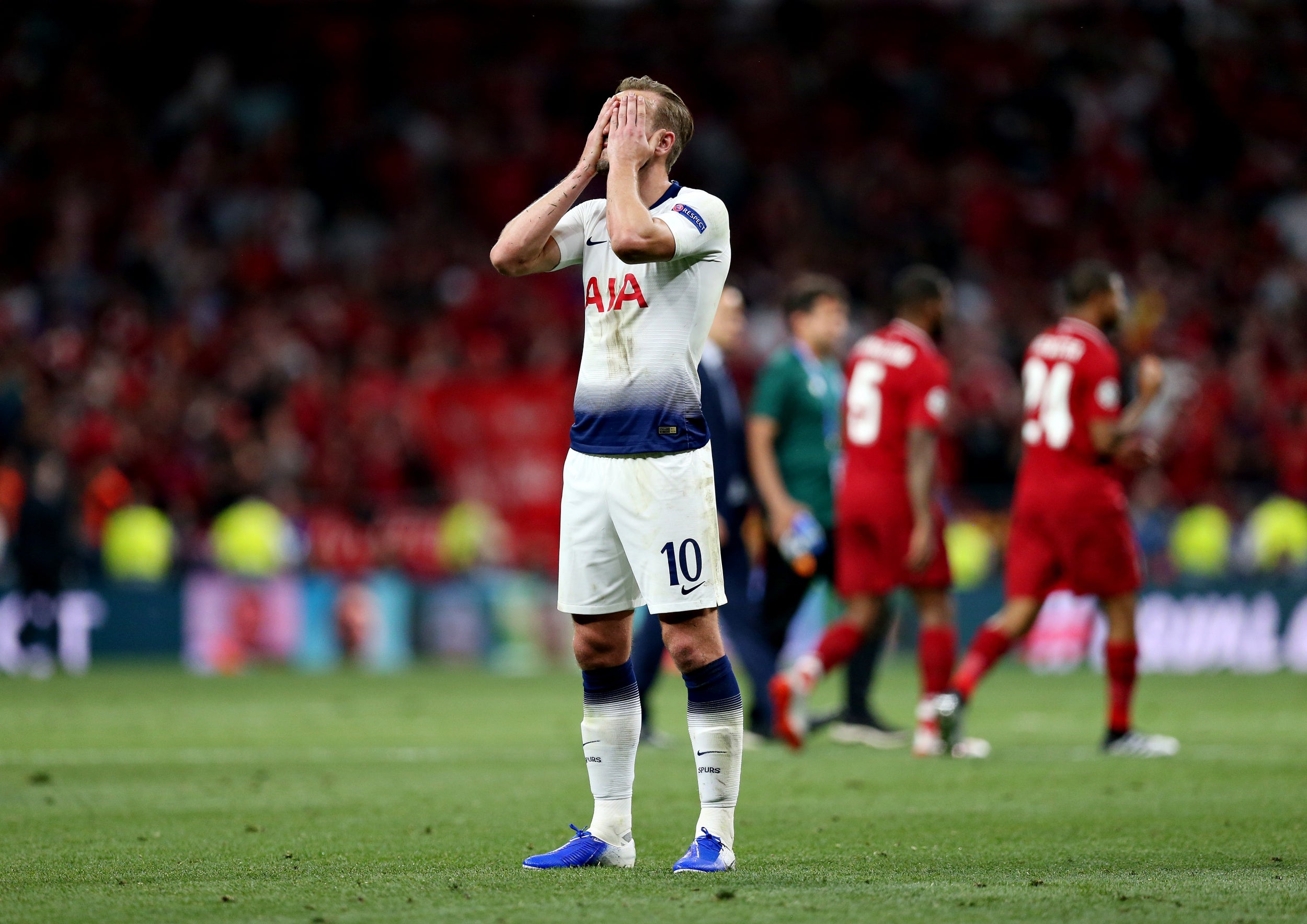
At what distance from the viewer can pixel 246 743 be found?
33.9 ft

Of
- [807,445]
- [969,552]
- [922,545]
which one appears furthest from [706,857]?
[969,552]

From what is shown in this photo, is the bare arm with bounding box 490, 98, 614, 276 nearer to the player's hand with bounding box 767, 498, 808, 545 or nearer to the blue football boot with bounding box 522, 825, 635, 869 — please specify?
the blue football boot with bounding box 522, 825, 635, 869

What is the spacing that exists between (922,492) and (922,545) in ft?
0.89

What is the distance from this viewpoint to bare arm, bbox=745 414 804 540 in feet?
32.8

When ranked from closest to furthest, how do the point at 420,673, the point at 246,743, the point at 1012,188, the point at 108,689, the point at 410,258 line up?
the point at 246,743 → the point at 108,689 → the point at 420,673 → the point at 410,258 → the point at 1012,188

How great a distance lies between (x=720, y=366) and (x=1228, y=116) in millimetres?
19359

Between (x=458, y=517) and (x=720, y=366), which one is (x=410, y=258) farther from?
(x=720, y=366)

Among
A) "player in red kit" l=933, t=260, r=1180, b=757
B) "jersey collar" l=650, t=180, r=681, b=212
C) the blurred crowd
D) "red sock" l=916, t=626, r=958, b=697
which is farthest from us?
the blurred crowd

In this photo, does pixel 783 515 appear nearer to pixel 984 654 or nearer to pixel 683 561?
pixel 984 654

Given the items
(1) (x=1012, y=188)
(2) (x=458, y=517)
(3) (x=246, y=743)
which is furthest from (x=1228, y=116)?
(3) (x=246, y=743)

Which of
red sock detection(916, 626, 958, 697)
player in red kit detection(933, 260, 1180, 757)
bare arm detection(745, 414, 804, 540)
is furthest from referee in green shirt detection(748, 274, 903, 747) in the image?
player in red kit detection(933, 260, 1180, 757)

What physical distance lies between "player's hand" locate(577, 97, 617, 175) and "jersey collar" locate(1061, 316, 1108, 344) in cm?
465

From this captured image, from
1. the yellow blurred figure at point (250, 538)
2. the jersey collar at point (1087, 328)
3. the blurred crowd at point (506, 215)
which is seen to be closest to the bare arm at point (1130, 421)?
the jersey collar at point (1087, 328)

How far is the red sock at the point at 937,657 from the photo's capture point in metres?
9.83
